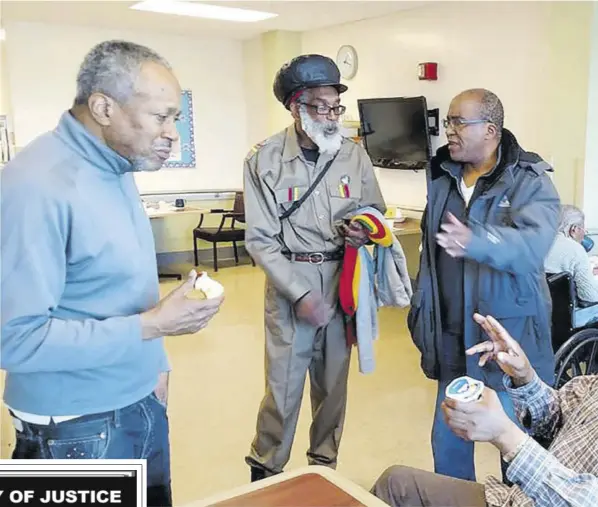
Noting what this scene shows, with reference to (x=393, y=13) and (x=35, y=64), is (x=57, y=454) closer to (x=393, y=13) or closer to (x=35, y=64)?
(x=393, y=13)

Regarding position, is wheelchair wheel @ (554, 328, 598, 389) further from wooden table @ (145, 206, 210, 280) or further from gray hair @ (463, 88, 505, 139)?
wooden table @ (145, 206, 210, 280)

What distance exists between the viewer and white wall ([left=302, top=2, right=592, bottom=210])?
4.22m

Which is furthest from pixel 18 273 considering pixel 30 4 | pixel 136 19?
pixel 136 19

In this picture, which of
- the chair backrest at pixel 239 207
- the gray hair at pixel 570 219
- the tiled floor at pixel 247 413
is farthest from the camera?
the chair backrest at pixel 239 207

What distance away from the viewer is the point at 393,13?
568 centimetres

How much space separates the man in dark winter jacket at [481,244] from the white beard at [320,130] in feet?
1.22

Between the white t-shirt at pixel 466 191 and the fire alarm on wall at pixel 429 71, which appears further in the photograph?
the fire alarm on wall at pixel 429 71

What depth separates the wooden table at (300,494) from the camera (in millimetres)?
1261

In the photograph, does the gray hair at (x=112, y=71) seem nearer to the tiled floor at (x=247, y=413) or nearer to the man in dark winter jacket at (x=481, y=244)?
the man in dark winter jacket at (x=481, y=244)

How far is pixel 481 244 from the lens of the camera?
6.34 ft

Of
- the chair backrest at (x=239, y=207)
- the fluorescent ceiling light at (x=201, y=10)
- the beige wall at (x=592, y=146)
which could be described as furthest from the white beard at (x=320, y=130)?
the chair backrest at (x=239, y=207)

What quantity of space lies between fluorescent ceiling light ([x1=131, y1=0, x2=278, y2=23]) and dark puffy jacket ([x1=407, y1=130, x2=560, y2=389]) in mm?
3956

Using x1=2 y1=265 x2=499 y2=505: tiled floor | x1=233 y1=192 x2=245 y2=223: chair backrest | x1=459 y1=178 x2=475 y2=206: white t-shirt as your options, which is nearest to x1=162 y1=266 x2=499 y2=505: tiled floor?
x1=2 y1=265 x2=499 y2=505: tiled floor

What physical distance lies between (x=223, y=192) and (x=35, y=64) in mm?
2414
